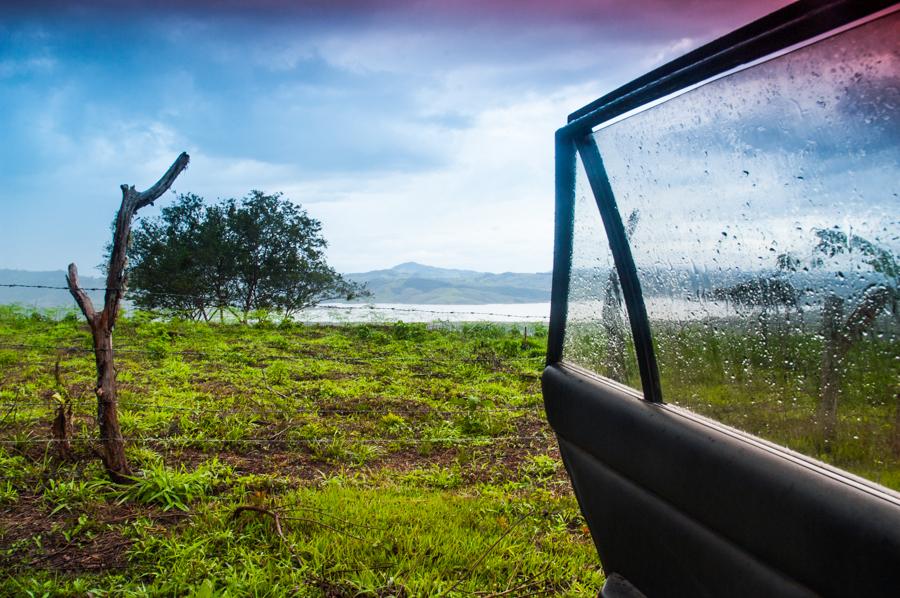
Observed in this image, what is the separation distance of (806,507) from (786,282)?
1.27 ft

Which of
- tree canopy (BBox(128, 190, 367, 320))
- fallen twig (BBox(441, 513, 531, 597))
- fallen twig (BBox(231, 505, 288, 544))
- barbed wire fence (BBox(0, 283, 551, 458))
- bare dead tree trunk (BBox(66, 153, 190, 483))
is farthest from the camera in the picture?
tree canopy (BBox(128, 190, 367, 320))

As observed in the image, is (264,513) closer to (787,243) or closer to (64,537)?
(64,537)

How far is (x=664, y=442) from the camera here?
1282mm

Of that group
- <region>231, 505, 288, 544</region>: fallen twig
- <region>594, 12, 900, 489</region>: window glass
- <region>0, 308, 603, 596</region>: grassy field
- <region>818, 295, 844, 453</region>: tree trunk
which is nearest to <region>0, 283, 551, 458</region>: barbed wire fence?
<region>0, 308, 603, 596</region>: grassy field

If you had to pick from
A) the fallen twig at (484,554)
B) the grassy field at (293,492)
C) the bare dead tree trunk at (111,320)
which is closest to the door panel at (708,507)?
the fallen twig at (484,554)

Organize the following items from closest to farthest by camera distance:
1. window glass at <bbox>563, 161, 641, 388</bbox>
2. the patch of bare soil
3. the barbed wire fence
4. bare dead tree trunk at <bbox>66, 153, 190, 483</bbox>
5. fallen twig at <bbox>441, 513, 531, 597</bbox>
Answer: window glass at <bbox>563, 161, 641, 388</bbox>, fallen twig at <bbox>441, 513, 531, 597</bbox>, the patch of bare soil, bare dead tree trunk at <bbox>66, 153, 190, 483</bbox>, the barbed wire fence

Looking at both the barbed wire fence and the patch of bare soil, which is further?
the barbed wire fence

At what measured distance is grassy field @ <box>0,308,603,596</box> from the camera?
275cm

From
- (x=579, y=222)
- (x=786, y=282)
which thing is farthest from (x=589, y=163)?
(x=786, y=282)

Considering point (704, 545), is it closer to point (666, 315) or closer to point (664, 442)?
point (664, 442)

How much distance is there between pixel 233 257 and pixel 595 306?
21505 millimetres

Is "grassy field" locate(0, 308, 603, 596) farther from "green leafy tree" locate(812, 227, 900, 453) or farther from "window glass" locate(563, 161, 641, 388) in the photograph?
"green leafy tree" locate(812, 227, 900, 453)

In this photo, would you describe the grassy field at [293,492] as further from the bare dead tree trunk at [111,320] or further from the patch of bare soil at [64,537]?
the bare dead tree trunk at [111,320]

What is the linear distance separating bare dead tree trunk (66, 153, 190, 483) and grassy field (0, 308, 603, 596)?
0.21 metres
